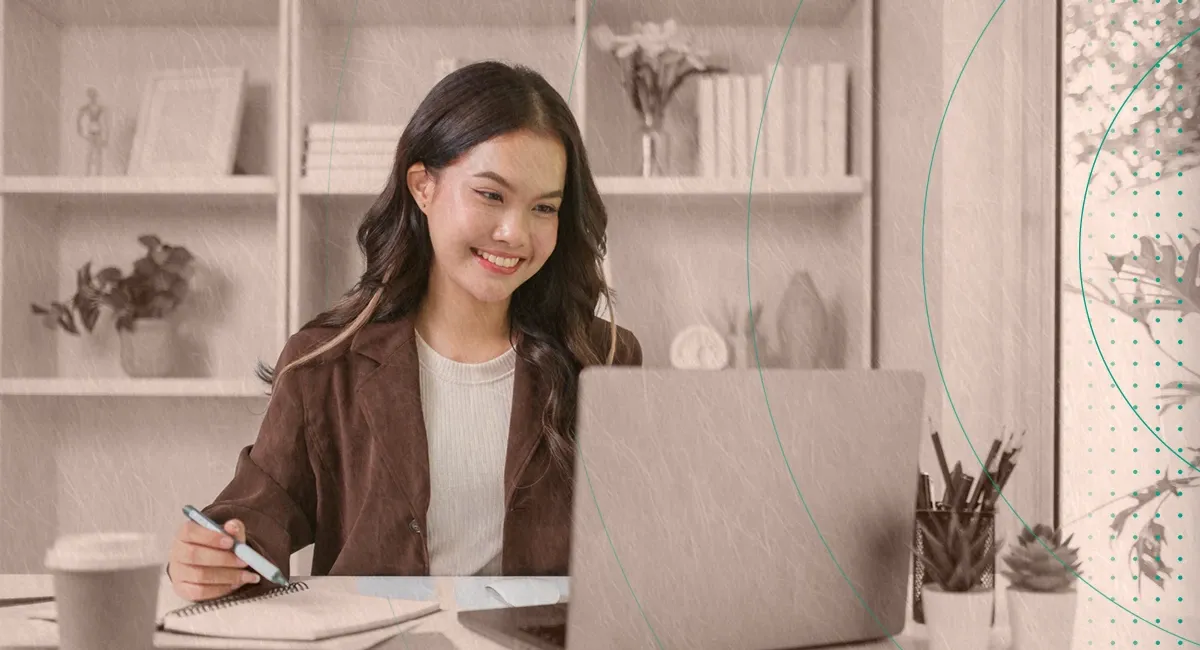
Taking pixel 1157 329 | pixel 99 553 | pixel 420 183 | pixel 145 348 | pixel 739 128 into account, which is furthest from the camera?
pixel 145 348

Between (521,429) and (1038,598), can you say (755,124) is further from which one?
(1038,598)

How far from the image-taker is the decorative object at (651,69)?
1.18 m

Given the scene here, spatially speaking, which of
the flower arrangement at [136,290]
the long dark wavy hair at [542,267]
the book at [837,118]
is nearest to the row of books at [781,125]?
the book at [837,118]

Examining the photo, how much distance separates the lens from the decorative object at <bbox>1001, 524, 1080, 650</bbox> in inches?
19.7

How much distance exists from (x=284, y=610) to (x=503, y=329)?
17.9 inches

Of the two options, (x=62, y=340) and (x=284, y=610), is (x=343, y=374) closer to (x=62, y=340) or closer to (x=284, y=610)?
(x=284, y=610)

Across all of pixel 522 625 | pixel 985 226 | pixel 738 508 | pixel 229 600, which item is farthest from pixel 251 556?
pixel 985 226

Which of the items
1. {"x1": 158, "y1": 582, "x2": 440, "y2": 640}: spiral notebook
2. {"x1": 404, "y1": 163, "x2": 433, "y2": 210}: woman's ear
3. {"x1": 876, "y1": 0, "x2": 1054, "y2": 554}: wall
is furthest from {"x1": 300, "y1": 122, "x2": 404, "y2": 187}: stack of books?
{"x1": 158, "y1": 582, "x2": 440, "y2": 640}: spiral notebook

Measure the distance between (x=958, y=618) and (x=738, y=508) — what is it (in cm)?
14

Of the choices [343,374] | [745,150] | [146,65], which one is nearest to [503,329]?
[343,374]

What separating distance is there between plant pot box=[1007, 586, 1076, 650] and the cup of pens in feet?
0.05

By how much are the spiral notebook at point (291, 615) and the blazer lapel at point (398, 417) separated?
0.30 meters

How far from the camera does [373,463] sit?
0.90 meters

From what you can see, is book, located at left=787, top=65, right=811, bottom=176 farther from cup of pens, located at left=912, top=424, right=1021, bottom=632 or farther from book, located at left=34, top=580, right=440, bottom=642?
book, located at left=34, top=580, right=440, bottom=642
